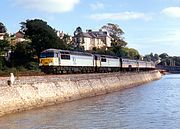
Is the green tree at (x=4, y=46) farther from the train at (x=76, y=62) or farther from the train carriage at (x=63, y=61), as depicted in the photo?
the train carriage at (x=63, y=61)

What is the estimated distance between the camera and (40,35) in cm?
7688

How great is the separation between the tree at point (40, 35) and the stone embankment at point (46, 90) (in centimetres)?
2281

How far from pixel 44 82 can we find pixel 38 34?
138ft

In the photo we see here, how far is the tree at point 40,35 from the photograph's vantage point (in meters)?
75.7

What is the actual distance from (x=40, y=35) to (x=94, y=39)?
77544mm

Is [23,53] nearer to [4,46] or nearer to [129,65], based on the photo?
[4,46]

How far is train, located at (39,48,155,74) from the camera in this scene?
47812 millimetres

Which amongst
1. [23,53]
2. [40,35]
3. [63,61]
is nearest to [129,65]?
[40,35]

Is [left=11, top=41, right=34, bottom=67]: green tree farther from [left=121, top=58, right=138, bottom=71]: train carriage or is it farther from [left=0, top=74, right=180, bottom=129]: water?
[left=0, top=74, right=180, bottom=129]: water

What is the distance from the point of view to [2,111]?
91.8ft

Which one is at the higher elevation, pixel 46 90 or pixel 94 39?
pixel 94 39

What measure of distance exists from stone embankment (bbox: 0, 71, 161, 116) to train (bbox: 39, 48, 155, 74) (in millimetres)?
3379

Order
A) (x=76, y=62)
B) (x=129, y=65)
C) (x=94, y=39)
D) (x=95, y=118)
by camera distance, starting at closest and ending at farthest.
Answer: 1. (x=95, y=118)
2. (x=76, y=62)
3. (x=129, y=65)
4. (x=94, y=39)

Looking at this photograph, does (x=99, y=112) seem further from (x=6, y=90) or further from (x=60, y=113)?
(x=6, y=90)
